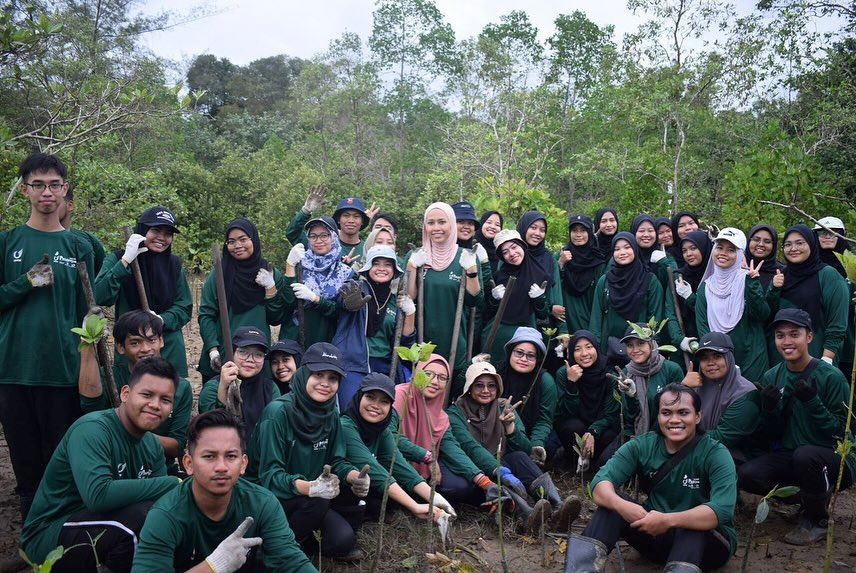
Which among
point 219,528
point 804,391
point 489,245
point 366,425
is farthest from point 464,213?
point 219,528

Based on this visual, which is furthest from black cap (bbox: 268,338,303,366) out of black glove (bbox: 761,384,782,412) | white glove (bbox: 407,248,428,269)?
black glove (bbox: 761,384,782,412)

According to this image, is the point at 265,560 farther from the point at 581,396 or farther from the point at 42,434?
the point at 581,396

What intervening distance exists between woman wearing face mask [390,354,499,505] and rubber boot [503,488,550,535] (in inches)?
5.8

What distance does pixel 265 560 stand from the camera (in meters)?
3.23

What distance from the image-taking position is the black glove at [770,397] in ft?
15.4

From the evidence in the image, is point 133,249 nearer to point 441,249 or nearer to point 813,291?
point 441,249

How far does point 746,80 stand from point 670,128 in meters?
2.21

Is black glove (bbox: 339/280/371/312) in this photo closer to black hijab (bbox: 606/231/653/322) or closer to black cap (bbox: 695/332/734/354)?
black hijab (bbox: 606/231/653/322)

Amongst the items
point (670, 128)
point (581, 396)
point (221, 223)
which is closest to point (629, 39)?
point (670, 128)

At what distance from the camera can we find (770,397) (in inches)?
186

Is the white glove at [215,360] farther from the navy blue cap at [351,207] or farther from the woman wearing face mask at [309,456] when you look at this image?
the navy blue cap at [351,207]

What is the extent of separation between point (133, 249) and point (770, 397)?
14.2 feet

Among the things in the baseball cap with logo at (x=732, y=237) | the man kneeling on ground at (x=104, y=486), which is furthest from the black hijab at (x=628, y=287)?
the man kneeling on ground at (x=104, y=486)

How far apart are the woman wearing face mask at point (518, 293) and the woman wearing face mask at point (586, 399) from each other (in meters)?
0.50
